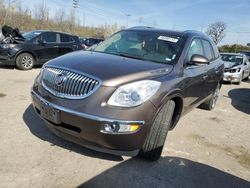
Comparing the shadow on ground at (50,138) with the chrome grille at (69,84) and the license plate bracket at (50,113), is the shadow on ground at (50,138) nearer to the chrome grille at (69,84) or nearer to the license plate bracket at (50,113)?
the license plate bracket at (50,113)

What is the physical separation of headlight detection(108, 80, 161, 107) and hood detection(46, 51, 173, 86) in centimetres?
8

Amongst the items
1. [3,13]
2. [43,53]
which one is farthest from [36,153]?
[3,13]

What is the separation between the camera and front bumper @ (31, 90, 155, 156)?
254 centimetres

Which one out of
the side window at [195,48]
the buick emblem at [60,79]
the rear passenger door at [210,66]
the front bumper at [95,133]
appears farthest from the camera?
the rear passenger door at [210,66]

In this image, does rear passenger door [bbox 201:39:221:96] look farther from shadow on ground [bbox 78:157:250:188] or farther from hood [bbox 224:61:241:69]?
hood [bbox 224:61:241:69]

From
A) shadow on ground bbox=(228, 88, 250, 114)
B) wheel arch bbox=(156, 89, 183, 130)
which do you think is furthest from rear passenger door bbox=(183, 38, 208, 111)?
shadow on ground bbox=(228, 88, 250, 114)

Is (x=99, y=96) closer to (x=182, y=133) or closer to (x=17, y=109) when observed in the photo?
(x=182, y=133)

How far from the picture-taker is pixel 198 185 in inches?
112

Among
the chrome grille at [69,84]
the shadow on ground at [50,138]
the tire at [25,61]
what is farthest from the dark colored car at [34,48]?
the chrome grille at [69,84]

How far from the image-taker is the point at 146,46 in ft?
12.5

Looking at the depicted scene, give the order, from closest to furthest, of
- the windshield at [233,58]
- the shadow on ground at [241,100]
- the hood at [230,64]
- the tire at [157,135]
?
the tire at [157,135]
the shadow on ground at [241,100]
the hood at [230,64]
the windshield at [233,58]

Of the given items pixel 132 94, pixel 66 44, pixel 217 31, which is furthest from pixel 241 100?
pixel 217 31

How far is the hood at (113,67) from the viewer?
268 centimetres

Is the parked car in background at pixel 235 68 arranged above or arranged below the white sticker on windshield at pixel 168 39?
below
